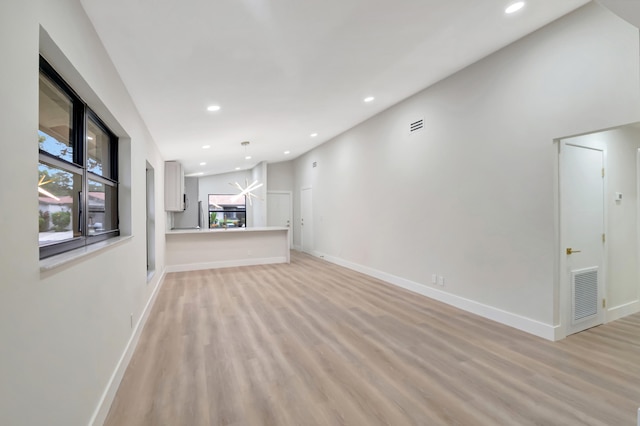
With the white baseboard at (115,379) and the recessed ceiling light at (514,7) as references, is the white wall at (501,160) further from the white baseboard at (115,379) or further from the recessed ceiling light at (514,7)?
the white baseboard at (115,379)

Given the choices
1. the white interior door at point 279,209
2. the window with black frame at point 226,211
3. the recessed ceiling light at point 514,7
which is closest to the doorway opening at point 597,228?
the recessed ceiling light at point 514,7

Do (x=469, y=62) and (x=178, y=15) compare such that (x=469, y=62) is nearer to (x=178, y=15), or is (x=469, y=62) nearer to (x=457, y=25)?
(x=457, y=25)

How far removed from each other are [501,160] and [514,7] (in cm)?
152

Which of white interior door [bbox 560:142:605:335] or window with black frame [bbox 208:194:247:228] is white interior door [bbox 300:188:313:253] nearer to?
window with black frame [bbox 208:194:247:228]


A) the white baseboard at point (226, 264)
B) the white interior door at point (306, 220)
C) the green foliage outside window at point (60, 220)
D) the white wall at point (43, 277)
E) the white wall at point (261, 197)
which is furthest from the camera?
the white wall at point (261, 197)

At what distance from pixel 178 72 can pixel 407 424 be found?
3.36 m

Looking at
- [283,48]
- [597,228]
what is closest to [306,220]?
[283,48]

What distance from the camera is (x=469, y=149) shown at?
3.79 metres

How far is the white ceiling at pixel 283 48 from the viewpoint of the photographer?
2.07 meters

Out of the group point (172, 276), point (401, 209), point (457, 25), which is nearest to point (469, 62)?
point (457, 25)

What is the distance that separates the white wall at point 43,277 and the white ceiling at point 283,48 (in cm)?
41

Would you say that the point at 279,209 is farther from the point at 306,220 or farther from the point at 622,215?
the point at 622,215

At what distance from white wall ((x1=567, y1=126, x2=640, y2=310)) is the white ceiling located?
1.89 metres

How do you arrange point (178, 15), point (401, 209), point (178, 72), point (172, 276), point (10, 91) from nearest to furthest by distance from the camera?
point (10, 91)
point (178, 15)
point (178, 72)
point (401, 209)
point (172, 276)
